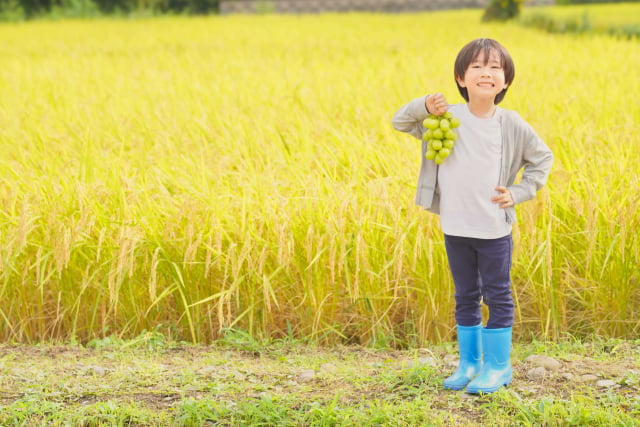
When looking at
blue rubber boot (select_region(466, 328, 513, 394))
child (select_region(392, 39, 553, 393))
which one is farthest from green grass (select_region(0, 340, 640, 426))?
child (select_region(392, 39, 553, 393))

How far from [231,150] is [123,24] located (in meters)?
13.4

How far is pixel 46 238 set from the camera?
3.02 metres

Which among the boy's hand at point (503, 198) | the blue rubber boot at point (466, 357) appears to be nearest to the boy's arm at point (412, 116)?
the boy's hand at point (503, 198)

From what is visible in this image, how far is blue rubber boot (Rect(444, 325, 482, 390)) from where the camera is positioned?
229 cm

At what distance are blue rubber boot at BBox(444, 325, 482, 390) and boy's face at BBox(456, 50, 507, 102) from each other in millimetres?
626

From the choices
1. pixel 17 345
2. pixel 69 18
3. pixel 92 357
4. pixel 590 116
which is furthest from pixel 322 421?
pixel 69 18

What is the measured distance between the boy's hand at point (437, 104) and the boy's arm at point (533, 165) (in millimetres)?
244

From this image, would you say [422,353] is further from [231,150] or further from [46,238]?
[231,150]

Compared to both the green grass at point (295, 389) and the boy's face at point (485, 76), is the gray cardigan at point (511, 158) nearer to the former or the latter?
the boy's face at point (485, 76)

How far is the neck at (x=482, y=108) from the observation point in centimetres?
217

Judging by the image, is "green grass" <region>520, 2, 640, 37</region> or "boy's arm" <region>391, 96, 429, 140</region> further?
"green grass" <region>520, 2, 640, 37</region>

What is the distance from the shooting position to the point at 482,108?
7.14ft

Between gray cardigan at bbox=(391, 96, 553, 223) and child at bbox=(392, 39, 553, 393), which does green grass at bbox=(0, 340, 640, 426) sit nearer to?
child at bbox=(392, 39, 553, 393)

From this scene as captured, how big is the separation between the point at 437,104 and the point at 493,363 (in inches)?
27.7
